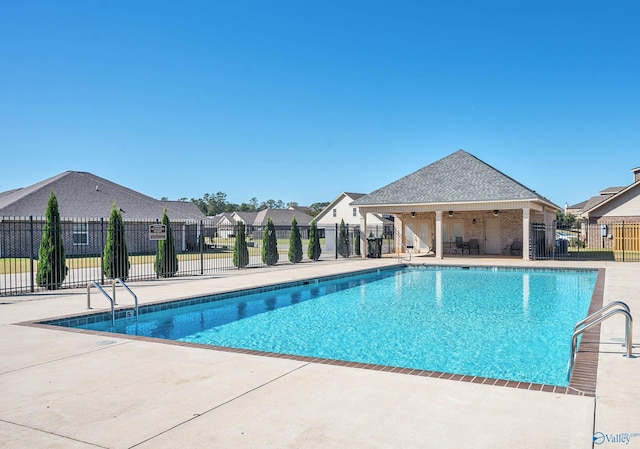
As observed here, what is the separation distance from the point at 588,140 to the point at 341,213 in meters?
28.1

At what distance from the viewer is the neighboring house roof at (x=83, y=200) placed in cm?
3000

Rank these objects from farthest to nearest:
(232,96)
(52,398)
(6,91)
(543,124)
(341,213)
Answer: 1. (341,213)
2. (543,124)
3. (232,96)
4. (6,91)
5. (52,398)

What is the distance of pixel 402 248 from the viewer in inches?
1166

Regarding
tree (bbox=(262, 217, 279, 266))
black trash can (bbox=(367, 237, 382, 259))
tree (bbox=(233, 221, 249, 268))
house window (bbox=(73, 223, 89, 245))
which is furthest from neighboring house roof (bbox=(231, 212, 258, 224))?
tree (bbox=(233, 221, 249, 268))

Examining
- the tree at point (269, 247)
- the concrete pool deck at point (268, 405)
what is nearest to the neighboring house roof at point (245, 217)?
the tree at point (269, 247)

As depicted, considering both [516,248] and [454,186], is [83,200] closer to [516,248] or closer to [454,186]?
[454,186]

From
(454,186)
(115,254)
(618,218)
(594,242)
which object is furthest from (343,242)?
(594,242)

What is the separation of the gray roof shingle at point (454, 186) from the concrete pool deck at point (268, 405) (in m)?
17.3

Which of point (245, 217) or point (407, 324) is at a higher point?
point (245, 217)

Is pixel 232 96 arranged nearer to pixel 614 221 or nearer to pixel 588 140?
pixel 588 140

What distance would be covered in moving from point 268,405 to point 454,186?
22.3 metres

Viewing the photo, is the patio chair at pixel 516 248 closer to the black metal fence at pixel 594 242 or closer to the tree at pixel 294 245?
the black metal fence at pixel 594 242

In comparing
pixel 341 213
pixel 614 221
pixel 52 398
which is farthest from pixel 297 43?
pixel 341 213

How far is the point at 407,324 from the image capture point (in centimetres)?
984
